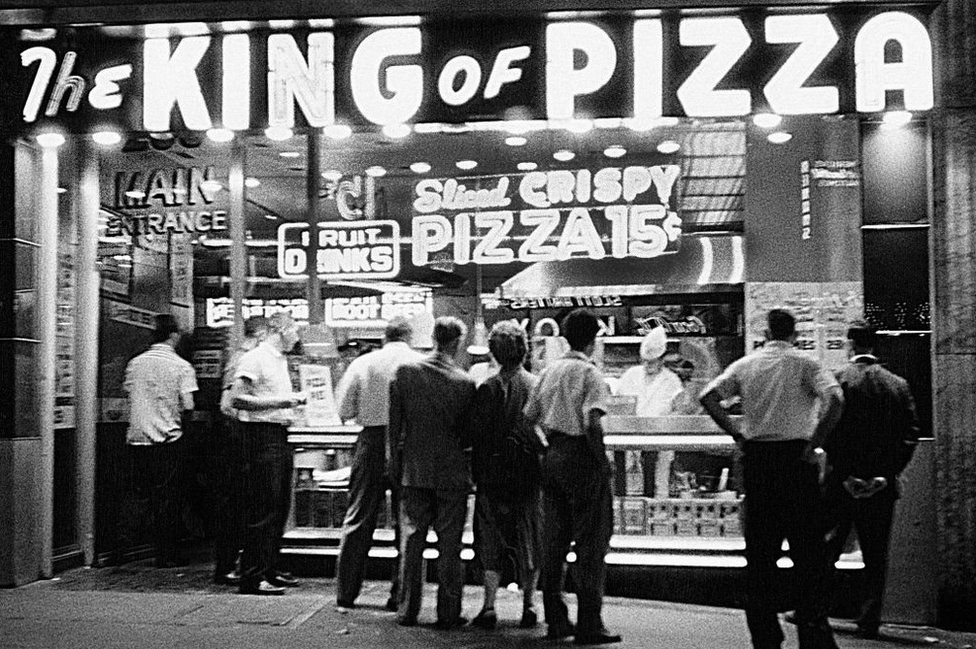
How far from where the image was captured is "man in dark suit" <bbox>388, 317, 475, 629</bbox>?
26.2ft

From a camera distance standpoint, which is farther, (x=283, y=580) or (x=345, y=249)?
(x=345, y=249)

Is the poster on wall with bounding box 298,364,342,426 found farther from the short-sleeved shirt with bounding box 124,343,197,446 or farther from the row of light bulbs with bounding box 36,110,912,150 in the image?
the row of light bulbs with bounding box 36,110,912,150

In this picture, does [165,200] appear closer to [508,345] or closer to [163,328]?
[163,328]

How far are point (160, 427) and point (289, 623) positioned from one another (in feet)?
8.82

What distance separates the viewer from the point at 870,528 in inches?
311

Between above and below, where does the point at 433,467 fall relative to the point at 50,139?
below

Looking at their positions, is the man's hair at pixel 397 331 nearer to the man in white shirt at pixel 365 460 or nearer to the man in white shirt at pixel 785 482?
the man in white shirt at pixel 365 460

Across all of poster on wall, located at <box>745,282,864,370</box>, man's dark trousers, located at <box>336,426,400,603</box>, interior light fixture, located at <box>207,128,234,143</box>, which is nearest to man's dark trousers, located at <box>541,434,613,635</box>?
man's dark trousers, located at <box>336,426,400,603</box>

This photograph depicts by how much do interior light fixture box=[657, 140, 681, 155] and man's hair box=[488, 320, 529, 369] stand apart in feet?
9.55

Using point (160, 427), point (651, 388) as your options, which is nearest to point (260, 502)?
point (160, 427)

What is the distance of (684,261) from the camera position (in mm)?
11047

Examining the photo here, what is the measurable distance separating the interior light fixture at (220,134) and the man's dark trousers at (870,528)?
16.7 feet

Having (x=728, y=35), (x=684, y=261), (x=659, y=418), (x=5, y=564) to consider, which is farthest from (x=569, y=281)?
(x=5, y=564)

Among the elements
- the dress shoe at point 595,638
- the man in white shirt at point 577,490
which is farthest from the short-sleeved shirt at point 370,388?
the dress shoe at point 595,638
